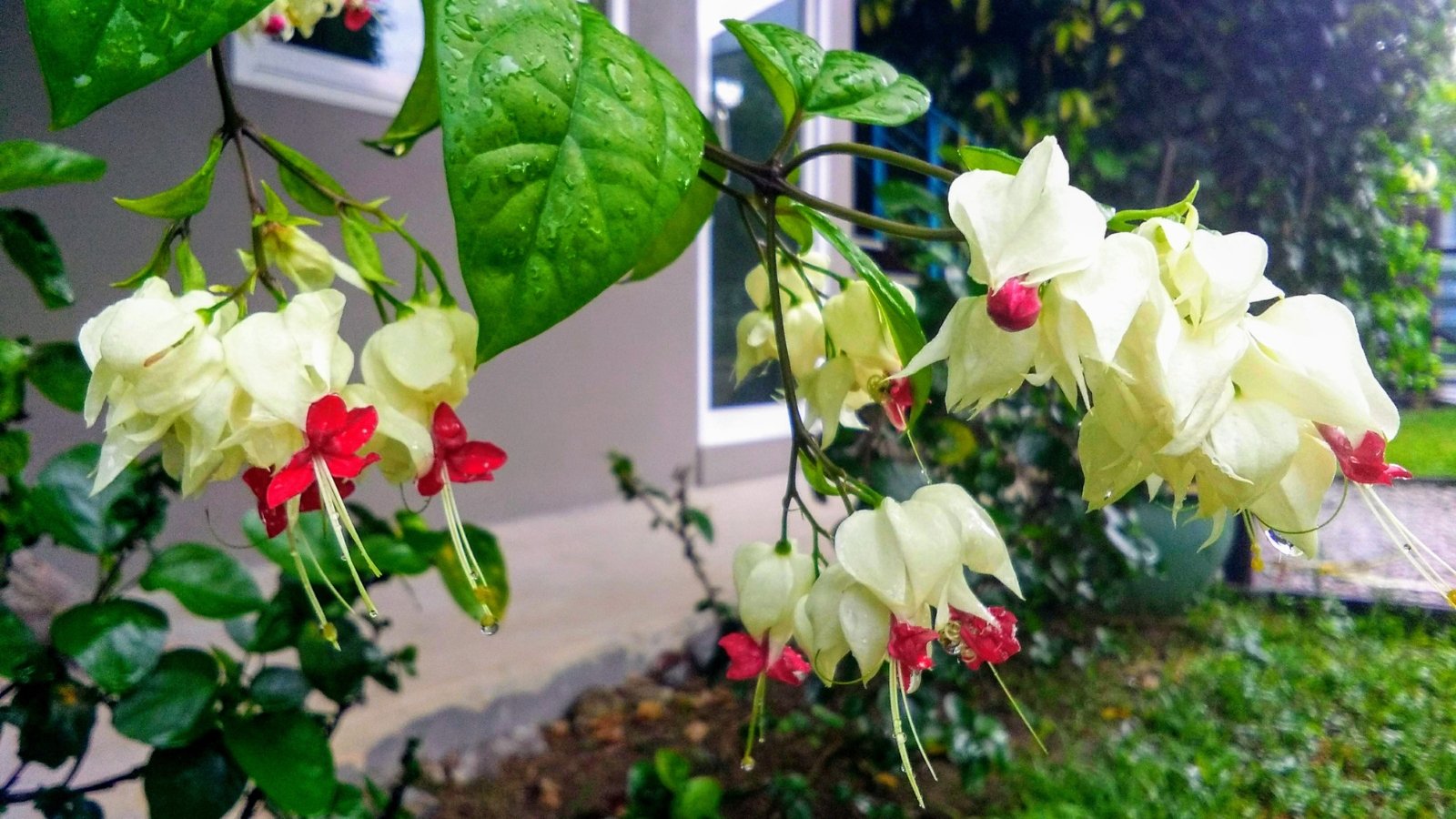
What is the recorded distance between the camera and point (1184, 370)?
8.1 inches

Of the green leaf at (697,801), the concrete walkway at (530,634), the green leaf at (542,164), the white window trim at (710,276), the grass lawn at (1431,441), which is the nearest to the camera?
the green leaf at (542,164)

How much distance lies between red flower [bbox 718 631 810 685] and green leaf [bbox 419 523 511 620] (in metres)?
0.31

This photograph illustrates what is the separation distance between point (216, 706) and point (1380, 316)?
81cm

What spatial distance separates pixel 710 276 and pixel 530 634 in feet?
2.43

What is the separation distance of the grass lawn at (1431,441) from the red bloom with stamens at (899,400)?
0.24m

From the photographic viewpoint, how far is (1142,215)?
235 mm

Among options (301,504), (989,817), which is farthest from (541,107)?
(989,817)

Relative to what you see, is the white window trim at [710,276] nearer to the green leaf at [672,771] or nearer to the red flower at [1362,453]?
the green leaf at [672,771]

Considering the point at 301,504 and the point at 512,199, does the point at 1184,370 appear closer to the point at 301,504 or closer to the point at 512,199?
the point at 512,199

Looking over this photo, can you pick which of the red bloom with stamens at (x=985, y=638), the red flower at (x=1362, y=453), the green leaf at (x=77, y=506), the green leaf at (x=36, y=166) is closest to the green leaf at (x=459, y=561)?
the green leaf at (x=77, y=506)

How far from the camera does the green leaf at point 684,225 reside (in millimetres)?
361

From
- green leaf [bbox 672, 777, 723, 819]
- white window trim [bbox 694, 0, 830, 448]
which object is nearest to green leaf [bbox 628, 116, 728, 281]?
green leaf [bbox 672, 777, 723, 819]

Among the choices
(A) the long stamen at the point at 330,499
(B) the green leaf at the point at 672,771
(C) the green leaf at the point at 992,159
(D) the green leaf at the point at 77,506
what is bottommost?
(B) the green leaf at the point at 672,771

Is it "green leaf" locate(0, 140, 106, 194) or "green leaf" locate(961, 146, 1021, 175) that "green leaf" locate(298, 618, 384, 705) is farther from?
"green leaf" locate(961, 146, 1021, 175)
